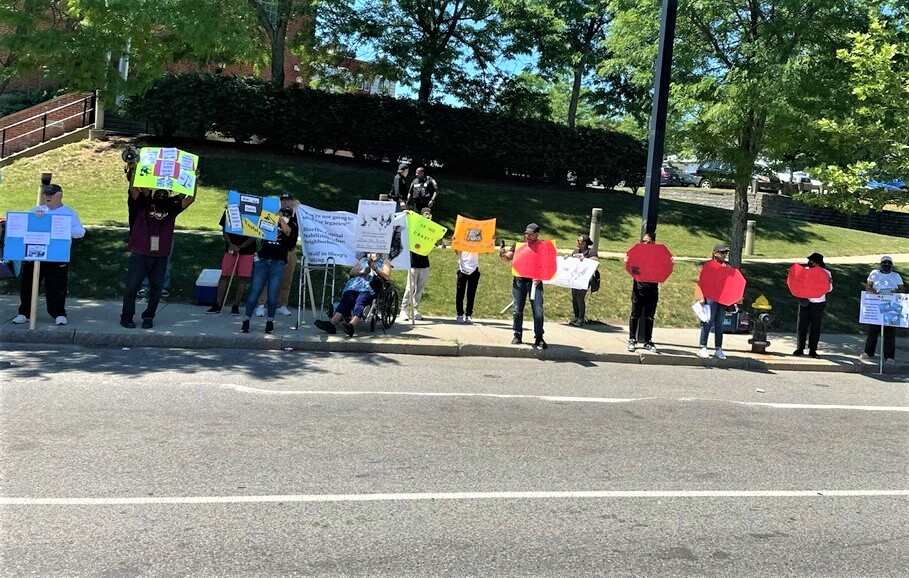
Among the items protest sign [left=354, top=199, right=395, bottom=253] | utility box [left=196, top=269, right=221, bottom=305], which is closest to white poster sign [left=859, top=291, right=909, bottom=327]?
protest sign [left=354, top=199, right=395, bottom=253]

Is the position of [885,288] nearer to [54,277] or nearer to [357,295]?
[357,295]

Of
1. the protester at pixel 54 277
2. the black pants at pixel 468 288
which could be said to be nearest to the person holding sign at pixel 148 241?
the protester at pixel 54 277

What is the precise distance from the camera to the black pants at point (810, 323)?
1225cm

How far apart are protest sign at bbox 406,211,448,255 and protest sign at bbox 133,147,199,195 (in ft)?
10.8

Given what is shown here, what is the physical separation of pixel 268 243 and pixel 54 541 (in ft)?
22.4

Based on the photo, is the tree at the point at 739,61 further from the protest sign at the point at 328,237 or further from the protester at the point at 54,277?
the protester at the point at 54,277

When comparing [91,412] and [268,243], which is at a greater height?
[268,243]

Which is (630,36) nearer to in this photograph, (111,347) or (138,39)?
(138,39)

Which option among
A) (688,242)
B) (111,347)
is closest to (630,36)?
(688,242)

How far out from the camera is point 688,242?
20969mm

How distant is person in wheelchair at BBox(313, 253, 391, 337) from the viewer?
10.8 metres

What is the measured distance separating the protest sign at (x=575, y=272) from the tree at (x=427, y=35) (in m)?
12.6

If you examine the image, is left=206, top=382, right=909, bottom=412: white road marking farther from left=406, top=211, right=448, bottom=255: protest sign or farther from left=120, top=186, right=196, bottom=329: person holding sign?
left=406, top=211, right=448, bottom=255: protest sign

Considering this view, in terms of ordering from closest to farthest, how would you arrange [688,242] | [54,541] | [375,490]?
[54,541] < [375,490] < [688,242]
